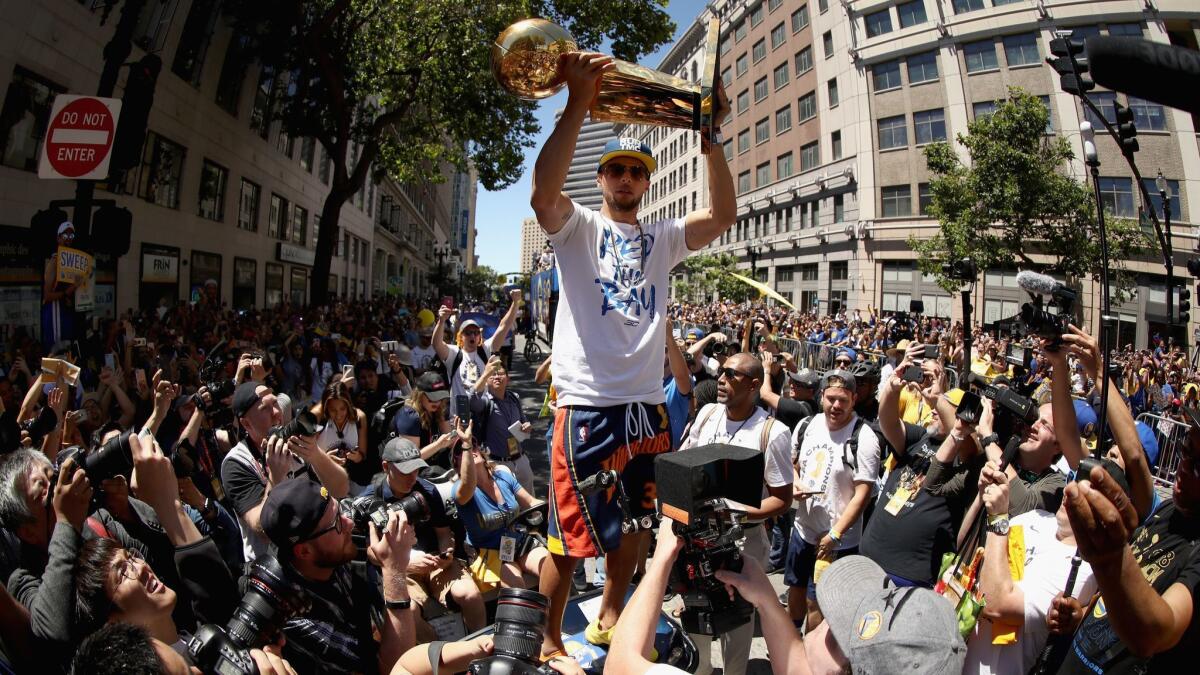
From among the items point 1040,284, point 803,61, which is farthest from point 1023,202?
point 1040,284

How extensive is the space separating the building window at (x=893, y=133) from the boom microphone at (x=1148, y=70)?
38.6m

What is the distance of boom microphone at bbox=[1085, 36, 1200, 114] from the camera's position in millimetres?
794

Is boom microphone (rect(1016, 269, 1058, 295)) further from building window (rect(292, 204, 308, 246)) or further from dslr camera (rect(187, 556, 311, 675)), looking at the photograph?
building window (rect(292, 204, 308, 246))

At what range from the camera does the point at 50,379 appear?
420 cm

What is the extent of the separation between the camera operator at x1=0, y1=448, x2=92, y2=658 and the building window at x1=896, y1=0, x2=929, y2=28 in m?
40.4

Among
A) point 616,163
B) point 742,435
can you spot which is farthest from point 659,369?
point 742,435

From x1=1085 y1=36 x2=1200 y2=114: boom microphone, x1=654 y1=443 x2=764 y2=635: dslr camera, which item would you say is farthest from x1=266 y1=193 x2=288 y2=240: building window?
x1=1085 y1=36 x2=1200 y2=114: boom microphone

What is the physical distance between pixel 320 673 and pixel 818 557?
315 cm

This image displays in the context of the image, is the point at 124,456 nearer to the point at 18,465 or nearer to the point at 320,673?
the point at 18,465

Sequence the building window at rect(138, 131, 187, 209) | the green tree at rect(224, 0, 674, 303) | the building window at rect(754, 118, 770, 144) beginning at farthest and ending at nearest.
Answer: the building window at rect(754, 118, 770, 144) → the green tree at rect(224, 0, 674, 303) → the building window at rect(138, 131, 187, 209)

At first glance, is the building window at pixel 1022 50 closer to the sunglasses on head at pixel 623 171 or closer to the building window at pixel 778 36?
the building window at pixel 778 36

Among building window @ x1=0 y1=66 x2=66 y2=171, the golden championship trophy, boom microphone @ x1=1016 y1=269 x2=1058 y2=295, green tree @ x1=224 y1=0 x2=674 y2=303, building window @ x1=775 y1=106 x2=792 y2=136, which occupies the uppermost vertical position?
building window @ x1=775 y1=106 x2=792 y2=136

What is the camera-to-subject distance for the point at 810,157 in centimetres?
4119

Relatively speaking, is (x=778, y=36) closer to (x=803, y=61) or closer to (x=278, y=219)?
(x=803, y=61)
